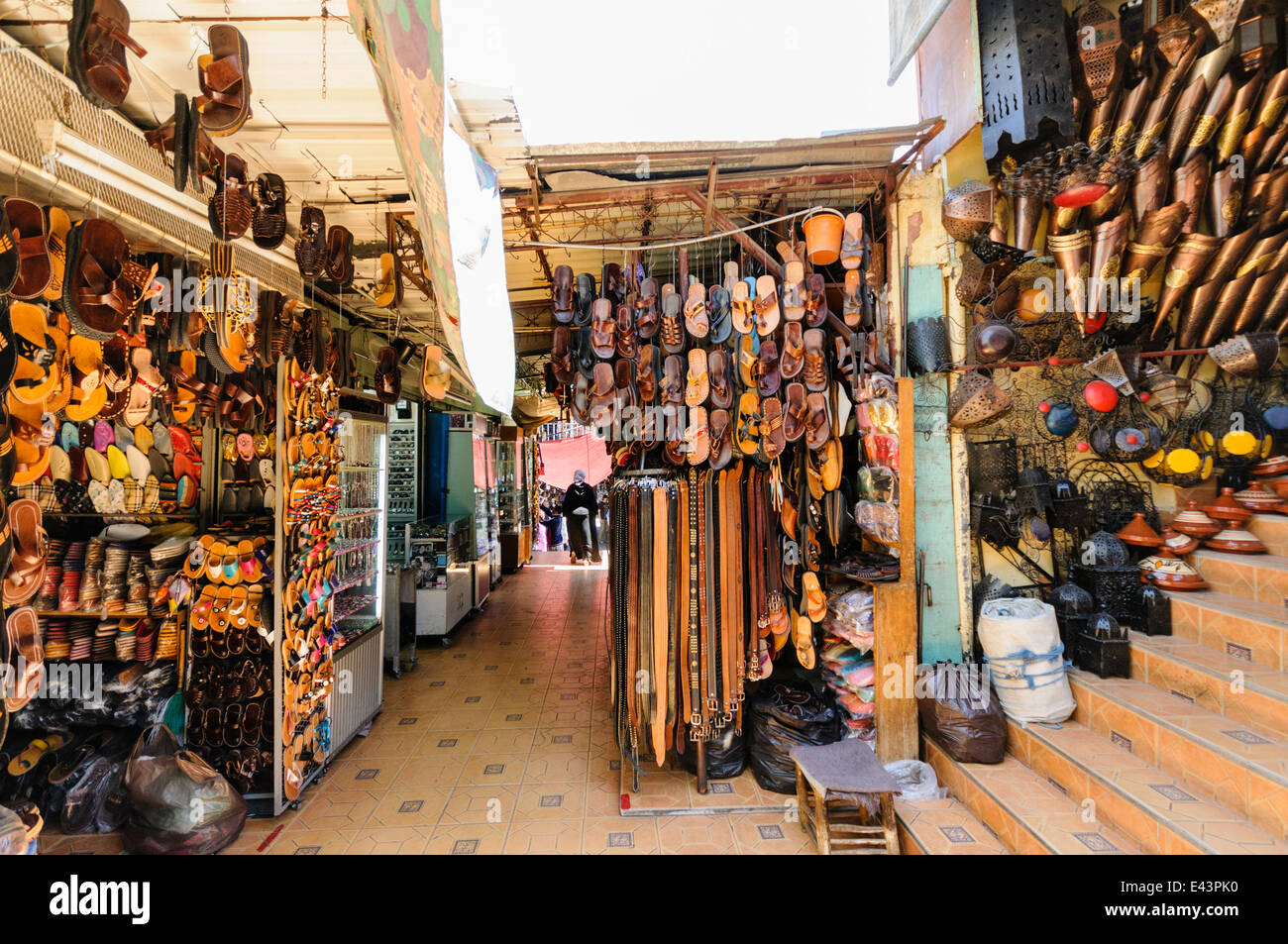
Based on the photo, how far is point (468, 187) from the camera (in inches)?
76.5

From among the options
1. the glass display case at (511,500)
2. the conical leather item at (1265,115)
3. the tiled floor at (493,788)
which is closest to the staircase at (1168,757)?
the tiled floor at (493,788)

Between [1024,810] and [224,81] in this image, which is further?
[1024,810]

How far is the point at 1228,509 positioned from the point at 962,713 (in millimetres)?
2249

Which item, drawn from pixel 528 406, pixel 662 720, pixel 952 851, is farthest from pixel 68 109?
pixel 528 406

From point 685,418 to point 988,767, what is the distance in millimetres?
→ 2610

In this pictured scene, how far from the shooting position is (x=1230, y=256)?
11.3ft

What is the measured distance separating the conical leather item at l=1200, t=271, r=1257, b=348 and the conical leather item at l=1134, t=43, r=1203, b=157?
A: 1.00 metres

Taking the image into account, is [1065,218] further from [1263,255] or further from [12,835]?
[12,835]

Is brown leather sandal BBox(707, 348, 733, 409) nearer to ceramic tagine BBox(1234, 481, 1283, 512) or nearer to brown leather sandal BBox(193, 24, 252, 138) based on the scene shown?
brown leather sandal BBox(193, 24, 252, 138)

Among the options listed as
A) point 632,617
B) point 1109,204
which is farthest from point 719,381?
point 1109,204

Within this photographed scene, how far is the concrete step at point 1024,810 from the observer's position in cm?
240

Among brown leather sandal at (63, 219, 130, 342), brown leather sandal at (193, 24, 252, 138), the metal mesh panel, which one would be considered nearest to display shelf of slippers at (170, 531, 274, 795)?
brown leather sandal at (63, 219, 130, 342)

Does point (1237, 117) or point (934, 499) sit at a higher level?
point (1237, 117)

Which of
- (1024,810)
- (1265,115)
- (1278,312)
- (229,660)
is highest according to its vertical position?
(1265,115)
